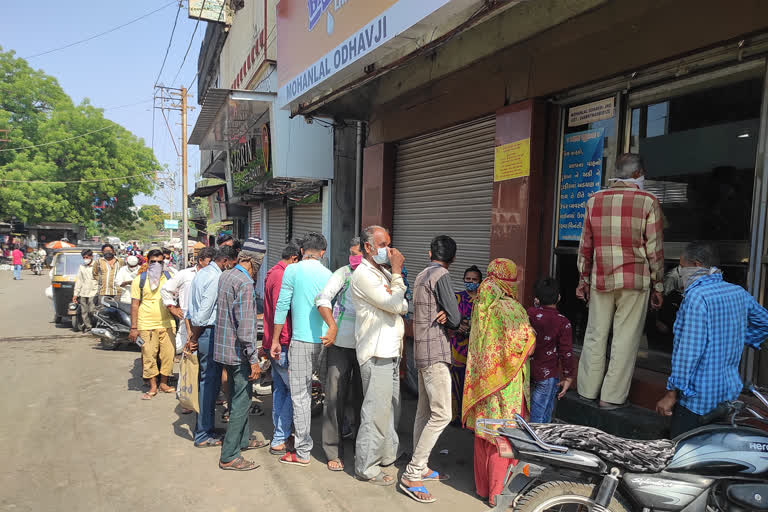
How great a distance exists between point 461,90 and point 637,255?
3229mm

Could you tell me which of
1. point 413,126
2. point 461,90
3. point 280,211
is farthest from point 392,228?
point 280,211

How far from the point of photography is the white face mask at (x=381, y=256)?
3656 mm

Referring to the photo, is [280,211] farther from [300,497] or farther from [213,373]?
[300,497]

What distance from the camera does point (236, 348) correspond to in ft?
13.0

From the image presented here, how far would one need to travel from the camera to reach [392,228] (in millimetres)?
7605

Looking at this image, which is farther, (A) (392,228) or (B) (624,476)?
(A) (392,228)

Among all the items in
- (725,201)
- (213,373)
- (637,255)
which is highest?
(725,201)

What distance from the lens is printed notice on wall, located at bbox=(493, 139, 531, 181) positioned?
4.80 meters

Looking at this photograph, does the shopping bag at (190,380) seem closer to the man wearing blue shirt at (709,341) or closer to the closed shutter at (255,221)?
the man wearing blue shirt at (709,341)

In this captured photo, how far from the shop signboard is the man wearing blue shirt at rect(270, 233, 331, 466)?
7.74 ft

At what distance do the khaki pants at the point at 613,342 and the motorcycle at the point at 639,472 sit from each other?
1020mm

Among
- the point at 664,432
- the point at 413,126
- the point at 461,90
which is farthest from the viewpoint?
the point at 413,126

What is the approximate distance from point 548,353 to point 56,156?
38.3 meters

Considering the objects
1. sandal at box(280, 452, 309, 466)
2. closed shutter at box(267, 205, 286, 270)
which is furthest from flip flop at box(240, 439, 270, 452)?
closed shutter at box(267, 205, 286, 270)
